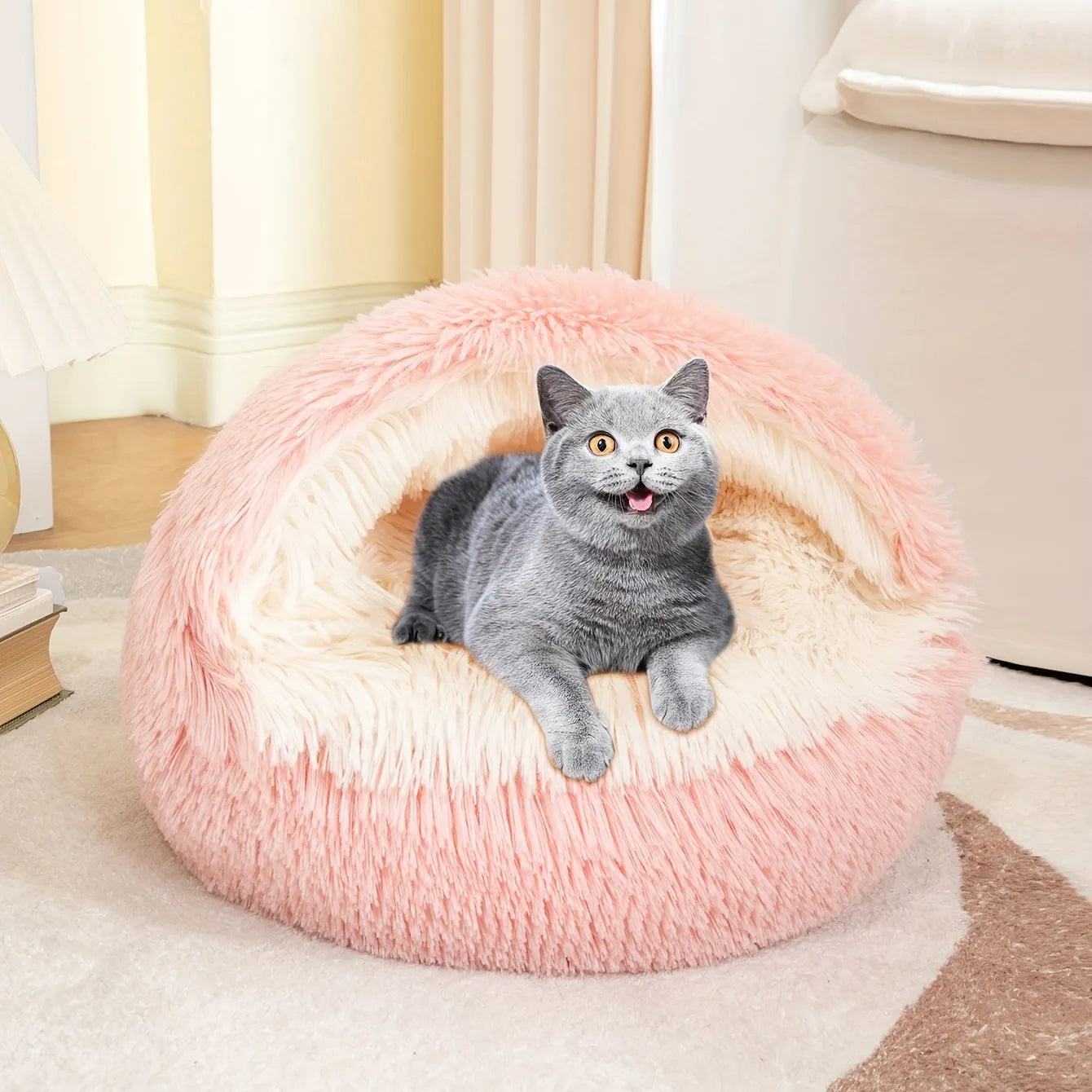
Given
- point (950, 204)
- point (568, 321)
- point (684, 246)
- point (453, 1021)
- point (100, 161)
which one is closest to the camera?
point (453, 1021)

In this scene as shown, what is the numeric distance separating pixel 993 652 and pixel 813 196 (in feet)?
2.00

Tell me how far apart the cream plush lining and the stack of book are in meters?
0.37

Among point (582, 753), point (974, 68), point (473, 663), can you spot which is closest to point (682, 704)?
point (582, 753)

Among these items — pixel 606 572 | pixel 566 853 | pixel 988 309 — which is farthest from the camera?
pixel 988 309

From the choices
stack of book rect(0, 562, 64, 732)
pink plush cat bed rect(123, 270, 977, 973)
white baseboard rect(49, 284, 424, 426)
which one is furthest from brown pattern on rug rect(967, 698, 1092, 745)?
white baseboard rect(49, 284, 424, 426)

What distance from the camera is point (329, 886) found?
905 millimetres

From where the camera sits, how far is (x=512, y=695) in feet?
3.11

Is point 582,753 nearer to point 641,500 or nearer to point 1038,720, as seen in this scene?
point 641,500

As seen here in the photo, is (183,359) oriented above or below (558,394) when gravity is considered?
below

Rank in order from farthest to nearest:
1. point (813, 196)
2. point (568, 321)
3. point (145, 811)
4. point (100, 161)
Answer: point (100, 161) → point (813, 196) → point (145, 811) → point (568, 321)

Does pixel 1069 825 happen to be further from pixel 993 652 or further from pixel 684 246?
pixel 684 246

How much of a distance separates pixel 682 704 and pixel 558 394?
0.25 meters

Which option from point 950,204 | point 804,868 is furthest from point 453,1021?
point 950,204

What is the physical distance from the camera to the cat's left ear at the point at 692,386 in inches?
37.1
